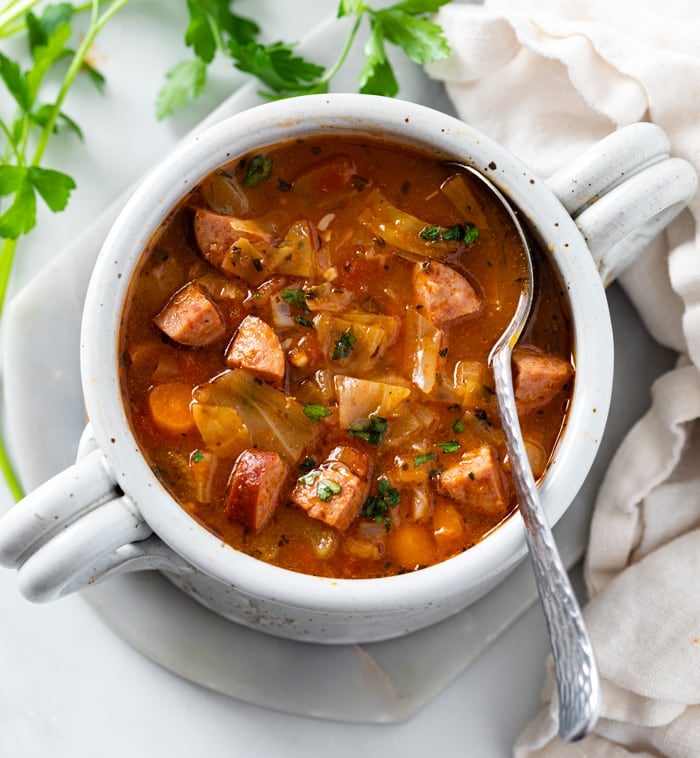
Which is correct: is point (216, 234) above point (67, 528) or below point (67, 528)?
above

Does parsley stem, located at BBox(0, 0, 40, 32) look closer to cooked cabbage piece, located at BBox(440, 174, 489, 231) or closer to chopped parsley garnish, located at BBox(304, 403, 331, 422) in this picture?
cooked cabbage piece, located at BBox(440, 174, 489, 231)

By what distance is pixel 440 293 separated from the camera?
1890 mm

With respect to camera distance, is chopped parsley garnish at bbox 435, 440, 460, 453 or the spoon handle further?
chopped parsley garnish at bbox 435, 440, 460, 453

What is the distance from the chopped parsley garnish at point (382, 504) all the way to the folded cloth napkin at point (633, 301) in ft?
2.32

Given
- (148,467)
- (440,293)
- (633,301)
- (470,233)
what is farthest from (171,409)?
(633,301)

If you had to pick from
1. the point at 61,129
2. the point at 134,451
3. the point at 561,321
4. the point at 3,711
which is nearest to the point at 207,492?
the point at 134,451

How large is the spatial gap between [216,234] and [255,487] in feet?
1.51

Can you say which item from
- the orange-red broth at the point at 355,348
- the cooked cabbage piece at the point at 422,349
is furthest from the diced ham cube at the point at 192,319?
the cooked cabbage piece at the point at 422,349

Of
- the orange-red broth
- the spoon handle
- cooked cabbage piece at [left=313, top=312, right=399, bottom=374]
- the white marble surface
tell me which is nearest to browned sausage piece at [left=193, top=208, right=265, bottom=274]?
the orange-red broth

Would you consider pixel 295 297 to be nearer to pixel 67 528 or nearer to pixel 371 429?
pixel 371 429

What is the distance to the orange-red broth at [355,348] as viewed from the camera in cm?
187

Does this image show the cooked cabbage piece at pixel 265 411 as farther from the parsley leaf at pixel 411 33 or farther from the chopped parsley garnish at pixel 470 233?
the parsley leaf at pixel 411 33

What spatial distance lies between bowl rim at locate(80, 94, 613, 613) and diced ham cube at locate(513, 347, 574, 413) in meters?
0.04

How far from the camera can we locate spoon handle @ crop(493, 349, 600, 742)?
62.6 inches
